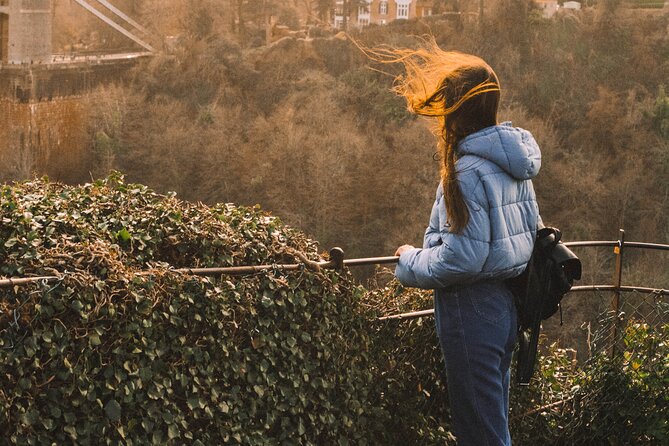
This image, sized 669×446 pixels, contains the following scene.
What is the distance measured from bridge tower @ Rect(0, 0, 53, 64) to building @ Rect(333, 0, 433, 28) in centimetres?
1094

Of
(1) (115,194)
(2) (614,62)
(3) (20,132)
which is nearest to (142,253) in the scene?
(1) (115,194)

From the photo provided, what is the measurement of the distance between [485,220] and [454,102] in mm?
278

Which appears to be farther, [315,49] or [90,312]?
[315,49]

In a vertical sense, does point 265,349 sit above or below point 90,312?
below

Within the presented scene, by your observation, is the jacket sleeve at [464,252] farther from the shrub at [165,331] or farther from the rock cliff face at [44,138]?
the rock cliff face at [44,138]

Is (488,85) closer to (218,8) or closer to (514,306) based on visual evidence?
(514,306)

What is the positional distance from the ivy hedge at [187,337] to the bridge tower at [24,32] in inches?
1235

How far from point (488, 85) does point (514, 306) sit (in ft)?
1.74

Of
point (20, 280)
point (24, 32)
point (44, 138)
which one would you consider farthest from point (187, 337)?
point (24, 32)

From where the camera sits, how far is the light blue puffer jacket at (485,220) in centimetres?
213

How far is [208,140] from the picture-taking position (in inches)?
1259

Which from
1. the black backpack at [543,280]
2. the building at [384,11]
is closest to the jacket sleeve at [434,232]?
the black backpack at [543,280]

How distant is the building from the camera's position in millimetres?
36844

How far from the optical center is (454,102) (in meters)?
2.18
